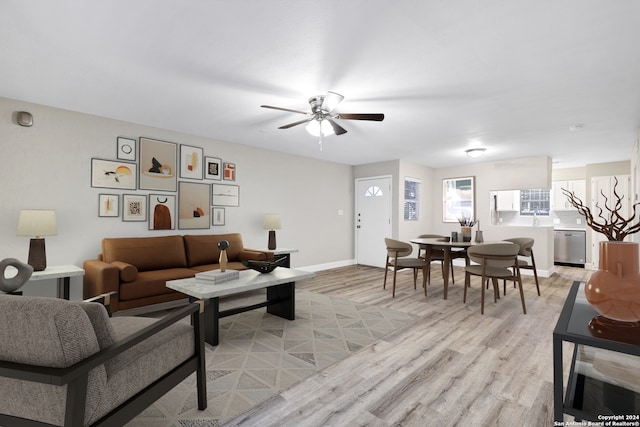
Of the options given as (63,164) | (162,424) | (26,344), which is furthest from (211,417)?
(63,164)

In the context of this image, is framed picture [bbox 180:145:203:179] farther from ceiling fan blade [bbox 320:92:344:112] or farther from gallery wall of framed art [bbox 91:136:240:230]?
ceiling fan blade [bbox 320:92:344:112]

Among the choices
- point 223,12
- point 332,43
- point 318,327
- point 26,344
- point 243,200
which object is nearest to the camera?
point 26,344

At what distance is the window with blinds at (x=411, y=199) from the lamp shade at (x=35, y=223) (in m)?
5.96

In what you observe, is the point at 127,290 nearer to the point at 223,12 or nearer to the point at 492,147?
the point at 223,12

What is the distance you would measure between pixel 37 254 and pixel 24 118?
1.50 meters

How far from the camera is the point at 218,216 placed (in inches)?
195

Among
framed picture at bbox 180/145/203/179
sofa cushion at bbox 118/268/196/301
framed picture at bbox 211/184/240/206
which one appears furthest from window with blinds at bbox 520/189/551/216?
sofa cushion at bbox 118/268/196/301

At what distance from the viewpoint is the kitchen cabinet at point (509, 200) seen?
6.73m

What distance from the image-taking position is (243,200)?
5.30 meters

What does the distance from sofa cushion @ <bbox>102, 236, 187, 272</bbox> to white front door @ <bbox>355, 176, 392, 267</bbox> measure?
4.13 metres

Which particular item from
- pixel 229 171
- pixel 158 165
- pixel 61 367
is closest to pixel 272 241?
pixel 229 171

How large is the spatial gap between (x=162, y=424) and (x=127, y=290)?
2.03 meters

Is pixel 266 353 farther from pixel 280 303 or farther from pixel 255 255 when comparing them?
pixel 255 255

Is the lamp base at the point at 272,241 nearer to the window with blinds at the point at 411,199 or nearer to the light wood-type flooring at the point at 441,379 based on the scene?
the light wood-type flooring at the point at 441,379
